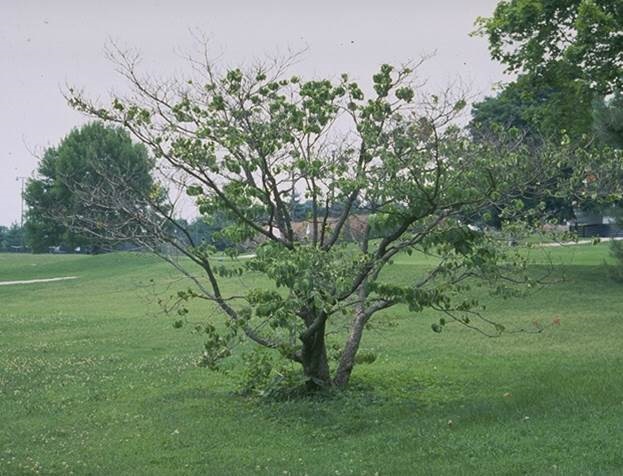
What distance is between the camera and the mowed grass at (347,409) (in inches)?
284

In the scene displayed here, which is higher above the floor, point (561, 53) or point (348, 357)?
point (561, 53)

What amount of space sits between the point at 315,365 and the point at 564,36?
1318 centimetres

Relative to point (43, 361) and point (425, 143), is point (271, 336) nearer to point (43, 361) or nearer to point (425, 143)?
point (425, 143)

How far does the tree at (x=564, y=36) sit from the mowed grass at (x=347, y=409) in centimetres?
537

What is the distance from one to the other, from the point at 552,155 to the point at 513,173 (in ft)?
2.24

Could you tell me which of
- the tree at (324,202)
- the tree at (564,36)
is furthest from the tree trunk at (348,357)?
the tree at (564,36)

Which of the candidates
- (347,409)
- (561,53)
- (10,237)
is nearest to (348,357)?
(347,409)

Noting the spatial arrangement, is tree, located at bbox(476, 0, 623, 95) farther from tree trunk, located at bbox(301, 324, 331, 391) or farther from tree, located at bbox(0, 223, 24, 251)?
tree, located at bbox(0, 223, 24, 251)

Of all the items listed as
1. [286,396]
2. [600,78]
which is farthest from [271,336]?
[600,78]

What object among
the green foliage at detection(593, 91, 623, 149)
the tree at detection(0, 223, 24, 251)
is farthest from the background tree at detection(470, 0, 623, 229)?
the tree at detection(0, 223, 24, 251)

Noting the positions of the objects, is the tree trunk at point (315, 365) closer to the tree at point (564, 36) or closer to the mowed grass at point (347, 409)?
the mowed grass at point (347, 409)

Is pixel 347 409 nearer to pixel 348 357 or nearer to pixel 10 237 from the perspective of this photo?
pixel 348 357

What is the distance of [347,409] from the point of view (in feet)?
30.7

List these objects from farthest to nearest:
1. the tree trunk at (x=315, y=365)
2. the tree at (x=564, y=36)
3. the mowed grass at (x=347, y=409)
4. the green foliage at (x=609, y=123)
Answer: the tree at (x=564, y=36), the green foliage at (x=609, y=123), the tree trunk at (x=315, y=365), the mowed grass at (x=347, y=409)
